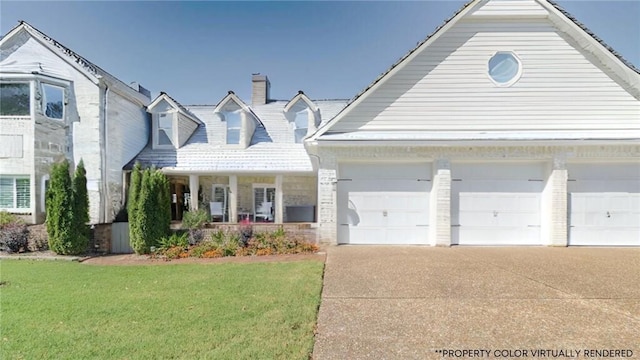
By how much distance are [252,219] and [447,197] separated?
932cm

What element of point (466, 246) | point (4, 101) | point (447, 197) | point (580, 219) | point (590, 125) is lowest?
point (466, 246)

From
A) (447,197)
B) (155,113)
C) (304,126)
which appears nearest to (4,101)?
(155,113)

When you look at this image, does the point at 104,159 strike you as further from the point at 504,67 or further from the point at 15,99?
the point at 504,67

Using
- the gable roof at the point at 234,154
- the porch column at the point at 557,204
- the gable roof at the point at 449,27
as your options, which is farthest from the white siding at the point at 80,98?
the porch column at the point at 557,204

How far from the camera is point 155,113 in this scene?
47.1 ft

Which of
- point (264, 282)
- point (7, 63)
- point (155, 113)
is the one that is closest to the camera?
point (264, 282)

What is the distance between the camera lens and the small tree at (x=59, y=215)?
933cm

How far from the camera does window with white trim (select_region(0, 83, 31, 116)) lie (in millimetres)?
10953

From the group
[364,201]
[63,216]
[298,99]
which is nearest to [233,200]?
[298,99]

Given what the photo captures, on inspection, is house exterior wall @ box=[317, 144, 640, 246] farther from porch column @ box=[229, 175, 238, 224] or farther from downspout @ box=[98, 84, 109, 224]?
downspout @ box=[98, 84, 109, 224]

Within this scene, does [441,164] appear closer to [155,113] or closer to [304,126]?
[304,126]

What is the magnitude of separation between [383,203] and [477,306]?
5.10 metres

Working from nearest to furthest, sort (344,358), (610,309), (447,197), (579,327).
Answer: (344,358) → (579,327) → (610,309) → (447,197)

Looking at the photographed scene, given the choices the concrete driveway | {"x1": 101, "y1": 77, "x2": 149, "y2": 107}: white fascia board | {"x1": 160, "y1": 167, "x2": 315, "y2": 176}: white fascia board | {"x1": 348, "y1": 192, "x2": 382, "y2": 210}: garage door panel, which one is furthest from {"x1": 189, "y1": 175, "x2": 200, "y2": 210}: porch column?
the concrete driveway
